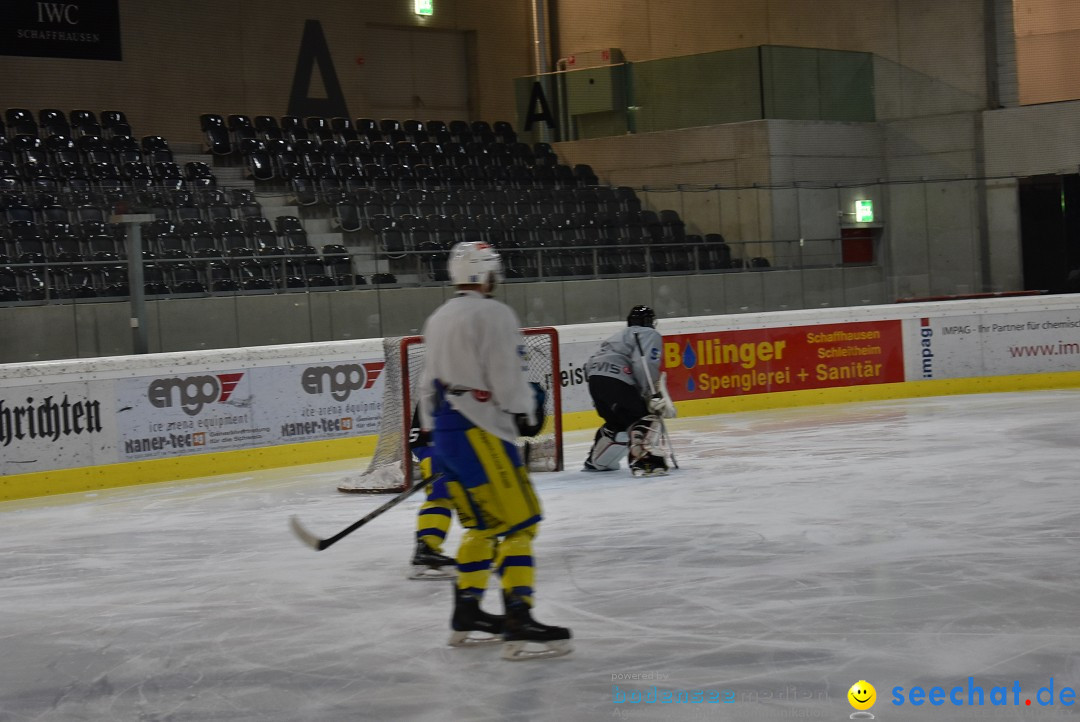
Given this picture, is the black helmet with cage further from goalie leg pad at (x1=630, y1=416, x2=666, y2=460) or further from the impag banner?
the impag banner

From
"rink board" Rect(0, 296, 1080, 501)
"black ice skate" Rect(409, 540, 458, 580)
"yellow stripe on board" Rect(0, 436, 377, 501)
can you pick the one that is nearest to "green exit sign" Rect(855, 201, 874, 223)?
"rink board" Rect(0, 296, 1080, 501)

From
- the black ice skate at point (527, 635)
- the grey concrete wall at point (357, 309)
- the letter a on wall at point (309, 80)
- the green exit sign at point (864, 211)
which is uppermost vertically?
the letter a on wall at point (309, 80)

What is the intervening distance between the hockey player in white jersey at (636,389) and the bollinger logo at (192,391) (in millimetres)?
3163

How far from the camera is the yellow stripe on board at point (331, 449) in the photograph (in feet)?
33.4

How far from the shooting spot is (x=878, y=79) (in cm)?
2203

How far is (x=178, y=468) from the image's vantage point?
10.7 m

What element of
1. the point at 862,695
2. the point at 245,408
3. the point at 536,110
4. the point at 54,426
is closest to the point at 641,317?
the point at 245,408

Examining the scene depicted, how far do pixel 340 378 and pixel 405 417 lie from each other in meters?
2.06

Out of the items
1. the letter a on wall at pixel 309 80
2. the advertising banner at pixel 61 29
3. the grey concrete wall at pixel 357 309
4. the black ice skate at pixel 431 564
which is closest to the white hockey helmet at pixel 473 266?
the black ice skate at pixel 431 564

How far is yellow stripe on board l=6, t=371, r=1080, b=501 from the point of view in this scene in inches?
401

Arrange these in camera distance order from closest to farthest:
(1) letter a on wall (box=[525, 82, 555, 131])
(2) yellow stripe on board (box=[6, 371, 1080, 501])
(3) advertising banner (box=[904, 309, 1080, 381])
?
1. (2) yellow stripe on board (box=[6, 371, 1080, 501])
2. (3) advertising banner (box=[904, 309, 1080, 381])
3. (1) letter a on wall (box=[525, 82, 555, 131])

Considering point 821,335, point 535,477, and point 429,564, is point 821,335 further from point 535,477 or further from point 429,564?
point 429,564

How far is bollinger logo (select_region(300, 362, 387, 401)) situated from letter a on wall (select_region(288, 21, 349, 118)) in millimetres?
11968

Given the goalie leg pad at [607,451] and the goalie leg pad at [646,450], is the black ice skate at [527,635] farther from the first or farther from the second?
the goalie leg pad at [607,451]
